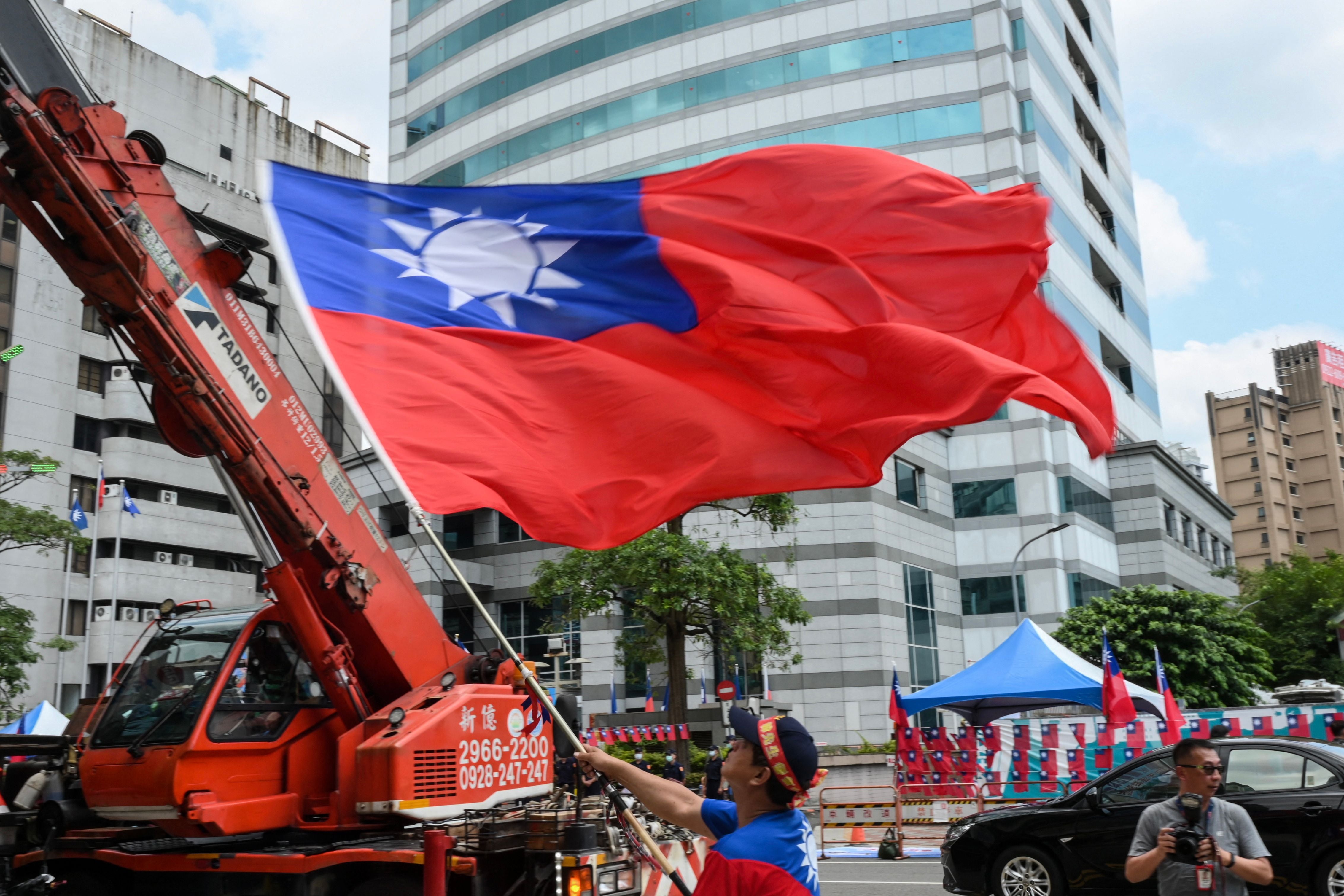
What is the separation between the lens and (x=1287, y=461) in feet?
382

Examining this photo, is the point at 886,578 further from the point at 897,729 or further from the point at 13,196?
the point at 13,196

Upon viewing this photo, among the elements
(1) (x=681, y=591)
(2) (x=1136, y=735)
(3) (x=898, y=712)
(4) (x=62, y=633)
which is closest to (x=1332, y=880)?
(2) (x=1136, y=735)

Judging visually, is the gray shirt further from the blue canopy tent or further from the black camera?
the blue canopy tent

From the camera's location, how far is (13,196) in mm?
7281

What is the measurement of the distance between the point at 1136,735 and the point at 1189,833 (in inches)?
628

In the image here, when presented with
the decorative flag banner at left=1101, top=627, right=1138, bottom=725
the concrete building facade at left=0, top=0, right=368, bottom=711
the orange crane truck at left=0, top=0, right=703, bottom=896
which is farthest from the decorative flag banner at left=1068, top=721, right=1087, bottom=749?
the concrete building facade at left=0, top=0, right=368, bottom=711

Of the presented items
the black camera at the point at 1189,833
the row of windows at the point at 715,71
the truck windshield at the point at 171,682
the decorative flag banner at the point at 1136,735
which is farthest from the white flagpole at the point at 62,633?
the black camera at the point at 1189,833

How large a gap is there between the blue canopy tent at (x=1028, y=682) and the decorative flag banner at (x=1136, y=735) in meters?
1.60

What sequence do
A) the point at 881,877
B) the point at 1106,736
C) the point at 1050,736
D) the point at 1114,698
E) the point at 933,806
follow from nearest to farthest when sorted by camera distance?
1. the point at 881,877
2. the point at 1106,736
3. the point at 1114,698
4. the point at 1050,736
5. the point at 933,806

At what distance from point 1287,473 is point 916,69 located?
289 ft

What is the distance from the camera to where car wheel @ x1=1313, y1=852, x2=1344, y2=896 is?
10.0 metres

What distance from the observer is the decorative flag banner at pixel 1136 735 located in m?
19.9

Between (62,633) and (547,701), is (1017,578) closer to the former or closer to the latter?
(62,633)

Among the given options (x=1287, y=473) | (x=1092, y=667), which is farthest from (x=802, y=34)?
(x=1287, y=473)
